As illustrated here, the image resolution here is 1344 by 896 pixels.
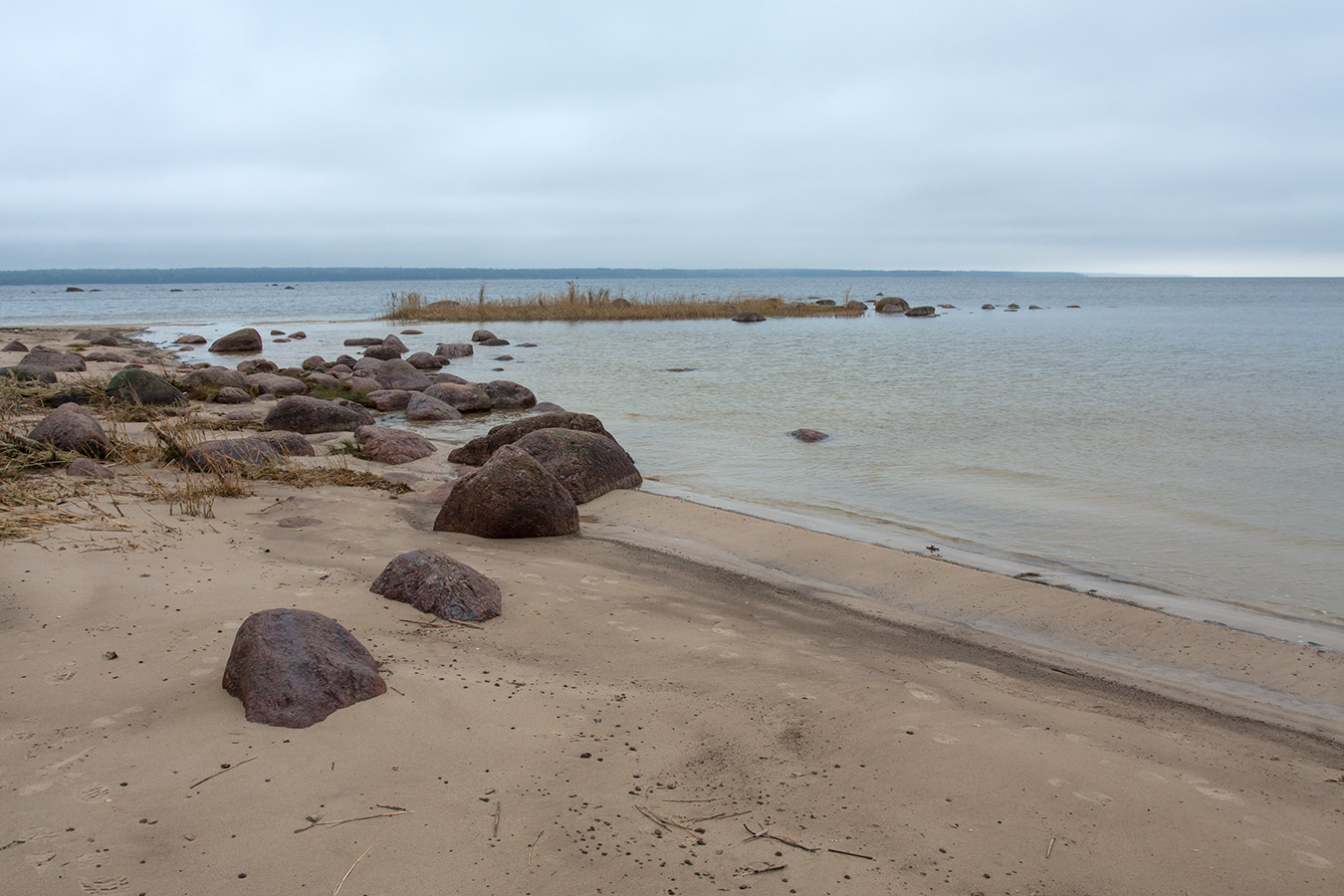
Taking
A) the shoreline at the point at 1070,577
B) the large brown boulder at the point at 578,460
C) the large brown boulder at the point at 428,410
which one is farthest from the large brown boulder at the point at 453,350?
the large brown boulder at the point at 578,460

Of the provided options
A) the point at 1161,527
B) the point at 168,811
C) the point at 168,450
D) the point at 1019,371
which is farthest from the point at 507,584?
the point at 1019,371

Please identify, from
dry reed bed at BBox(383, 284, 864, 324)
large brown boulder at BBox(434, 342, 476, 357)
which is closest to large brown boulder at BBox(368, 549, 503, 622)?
large brown boulder at BBox(434, 342, 476, 357)

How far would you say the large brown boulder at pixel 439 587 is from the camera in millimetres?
4492

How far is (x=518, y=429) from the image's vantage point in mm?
9719

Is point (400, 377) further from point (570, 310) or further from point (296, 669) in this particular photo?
point (570, 310)

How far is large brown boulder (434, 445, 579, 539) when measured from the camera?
6625 mm

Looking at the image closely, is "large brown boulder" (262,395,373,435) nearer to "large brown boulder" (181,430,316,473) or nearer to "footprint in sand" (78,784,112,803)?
"large brown boulder" (181,430,316,473)

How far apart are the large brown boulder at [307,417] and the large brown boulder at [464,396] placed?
125 inches

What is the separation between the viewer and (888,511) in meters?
8.80

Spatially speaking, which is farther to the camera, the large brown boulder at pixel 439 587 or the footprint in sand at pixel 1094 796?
the large brown boulder at pixel 439 587

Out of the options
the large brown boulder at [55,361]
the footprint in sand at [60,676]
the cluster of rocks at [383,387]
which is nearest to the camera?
the footprint in sand at [60,676]

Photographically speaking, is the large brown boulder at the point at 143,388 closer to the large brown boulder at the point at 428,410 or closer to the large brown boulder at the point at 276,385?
the large brown boulder at the point at 276,385

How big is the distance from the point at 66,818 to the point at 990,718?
3.68m

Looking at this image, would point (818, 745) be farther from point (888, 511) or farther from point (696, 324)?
point (696, 324)
